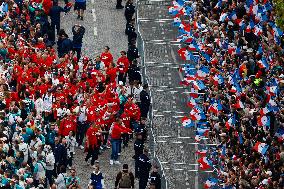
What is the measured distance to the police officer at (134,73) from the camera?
212ft

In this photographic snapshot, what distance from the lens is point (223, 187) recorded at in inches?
2160

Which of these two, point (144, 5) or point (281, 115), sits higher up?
point (144, 5)

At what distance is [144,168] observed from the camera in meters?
57.5

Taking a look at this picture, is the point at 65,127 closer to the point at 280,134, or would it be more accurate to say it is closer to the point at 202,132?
the point at 202,132

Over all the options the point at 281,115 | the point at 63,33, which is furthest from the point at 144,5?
the point at 281,115

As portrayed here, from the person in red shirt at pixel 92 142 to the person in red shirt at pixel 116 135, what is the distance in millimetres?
627

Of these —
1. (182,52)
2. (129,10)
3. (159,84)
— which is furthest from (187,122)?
(129,10)

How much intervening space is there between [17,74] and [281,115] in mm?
13188

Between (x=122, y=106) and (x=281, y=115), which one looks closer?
(x=281, y=115)

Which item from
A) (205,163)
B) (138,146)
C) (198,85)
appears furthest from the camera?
(198,85)

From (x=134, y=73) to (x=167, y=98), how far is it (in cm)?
422

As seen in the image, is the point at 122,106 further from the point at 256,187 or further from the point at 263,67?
the point at 256,187

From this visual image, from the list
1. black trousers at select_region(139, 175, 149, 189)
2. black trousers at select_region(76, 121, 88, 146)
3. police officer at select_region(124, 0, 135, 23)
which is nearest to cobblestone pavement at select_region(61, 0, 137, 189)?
police officer at select_region(124, 0, 135, 23)

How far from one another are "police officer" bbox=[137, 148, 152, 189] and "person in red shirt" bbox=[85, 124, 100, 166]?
2571 mm
